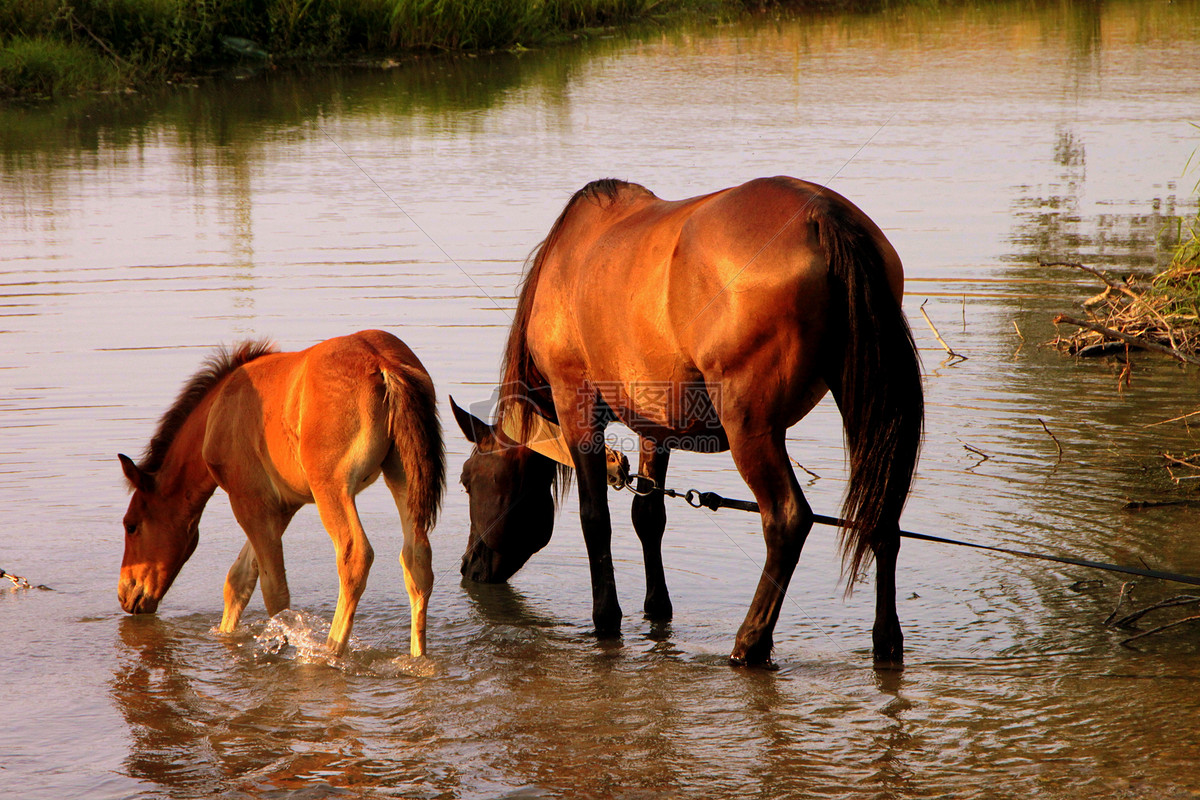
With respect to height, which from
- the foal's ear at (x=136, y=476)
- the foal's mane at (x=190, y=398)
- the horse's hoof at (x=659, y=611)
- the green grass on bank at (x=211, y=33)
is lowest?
the horse's hoof at (x=659, y=611)

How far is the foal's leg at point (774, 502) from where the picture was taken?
4.13 m

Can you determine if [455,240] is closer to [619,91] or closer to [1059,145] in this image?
[1059,145]

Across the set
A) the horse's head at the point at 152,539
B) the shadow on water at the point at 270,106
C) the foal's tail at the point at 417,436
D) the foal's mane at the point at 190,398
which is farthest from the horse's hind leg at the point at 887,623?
the shadow on water at the point at 270,106

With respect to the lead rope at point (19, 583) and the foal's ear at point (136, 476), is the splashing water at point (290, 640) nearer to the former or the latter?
the foal's ear at point (136, 476)

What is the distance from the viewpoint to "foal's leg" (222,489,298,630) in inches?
178

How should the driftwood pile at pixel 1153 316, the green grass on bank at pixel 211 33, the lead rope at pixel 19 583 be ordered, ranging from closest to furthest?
the lead rope at pixel 19 583, the driftwood pile at pixel 1153 316, the green grass on bank at pixel 211 33

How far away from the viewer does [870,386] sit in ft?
13.3

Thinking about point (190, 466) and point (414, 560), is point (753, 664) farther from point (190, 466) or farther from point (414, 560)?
point (190, 466)

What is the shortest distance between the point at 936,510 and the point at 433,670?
2620 mm

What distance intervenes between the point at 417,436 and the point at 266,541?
2.58 feet

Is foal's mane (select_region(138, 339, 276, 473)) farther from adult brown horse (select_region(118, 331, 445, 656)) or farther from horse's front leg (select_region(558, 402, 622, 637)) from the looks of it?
horse's front leg (select_region(558, 402, 622, 637))

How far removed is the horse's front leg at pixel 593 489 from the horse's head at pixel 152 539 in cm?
151

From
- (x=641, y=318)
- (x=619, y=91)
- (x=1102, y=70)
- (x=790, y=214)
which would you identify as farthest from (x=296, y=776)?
(x=1102, y=70)

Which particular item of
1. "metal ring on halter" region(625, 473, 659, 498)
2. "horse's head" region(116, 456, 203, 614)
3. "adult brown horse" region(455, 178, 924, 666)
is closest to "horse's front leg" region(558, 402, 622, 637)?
"adult brown horse" region(455, 178, 924, 666)
